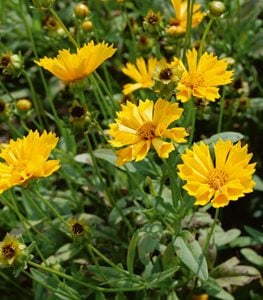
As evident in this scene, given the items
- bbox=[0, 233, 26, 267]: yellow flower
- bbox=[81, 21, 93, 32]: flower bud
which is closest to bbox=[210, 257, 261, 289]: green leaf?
bbox=[0, 233, 26, 267]: yellow flower

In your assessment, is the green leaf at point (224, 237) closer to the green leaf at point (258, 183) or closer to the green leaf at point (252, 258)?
the green leaf at point (252, 258)

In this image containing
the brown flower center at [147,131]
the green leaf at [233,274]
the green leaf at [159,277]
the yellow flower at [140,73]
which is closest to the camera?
the brown flower center at [147,131]

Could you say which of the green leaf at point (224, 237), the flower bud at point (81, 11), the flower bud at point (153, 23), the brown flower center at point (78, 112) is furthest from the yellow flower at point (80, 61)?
the green leaf at point (224, 237)

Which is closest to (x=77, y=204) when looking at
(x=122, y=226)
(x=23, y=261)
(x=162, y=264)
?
(x=122, y=226)

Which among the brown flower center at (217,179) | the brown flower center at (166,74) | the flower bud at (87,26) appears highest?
the brown flower center at (166,74)

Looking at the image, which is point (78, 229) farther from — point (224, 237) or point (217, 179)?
point (224, 237)

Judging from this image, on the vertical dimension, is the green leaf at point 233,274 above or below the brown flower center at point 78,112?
below

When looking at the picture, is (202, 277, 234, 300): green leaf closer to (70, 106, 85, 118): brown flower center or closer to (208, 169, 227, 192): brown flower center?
(208, 169, 227, 192): brown flower center
